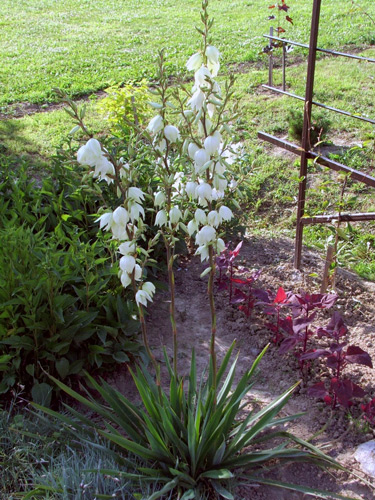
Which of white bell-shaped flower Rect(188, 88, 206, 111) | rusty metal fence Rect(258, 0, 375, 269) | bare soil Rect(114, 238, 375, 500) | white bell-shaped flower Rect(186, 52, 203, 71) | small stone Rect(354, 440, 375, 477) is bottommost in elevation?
bare soil Rect(114, 238, 375, 500)

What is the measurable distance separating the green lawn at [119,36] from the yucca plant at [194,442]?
258 inches

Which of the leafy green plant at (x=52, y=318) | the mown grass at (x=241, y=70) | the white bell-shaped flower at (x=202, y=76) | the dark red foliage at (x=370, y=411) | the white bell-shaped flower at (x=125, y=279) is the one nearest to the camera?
the white bell-shaped flower at (x=202, y=76)

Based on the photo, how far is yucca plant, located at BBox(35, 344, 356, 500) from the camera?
2.30 m

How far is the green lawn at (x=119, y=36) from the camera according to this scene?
918cm

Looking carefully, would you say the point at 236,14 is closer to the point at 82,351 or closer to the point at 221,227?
the point at 221,227

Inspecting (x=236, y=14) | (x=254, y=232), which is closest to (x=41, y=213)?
(x=254, y=232)

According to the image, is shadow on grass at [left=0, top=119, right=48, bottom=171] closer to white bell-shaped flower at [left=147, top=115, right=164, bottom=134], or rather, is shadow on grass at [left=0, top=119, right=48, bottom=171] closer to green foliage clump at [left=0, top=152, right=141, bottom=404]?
green foliage clump at [left=0, top=152, right=141, bottom=404]

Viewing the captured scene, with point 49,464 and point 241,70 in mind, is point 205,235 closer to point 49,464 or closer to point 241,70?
point 49,464

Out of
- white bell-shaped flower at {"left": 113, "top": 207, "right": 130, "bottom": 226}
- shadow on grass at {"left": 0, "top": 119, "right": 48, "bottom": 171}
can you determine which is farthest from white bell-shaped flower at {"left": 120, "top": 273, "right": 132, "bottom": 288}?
shadow on grass at {"left": 0, "top": 119, "right": 48, "bottom": 171}

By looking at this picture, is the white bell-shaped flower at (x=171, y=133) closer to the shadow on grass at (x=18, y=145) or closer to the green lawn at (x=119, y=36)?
the shadow on grass at (x=18, y=145)

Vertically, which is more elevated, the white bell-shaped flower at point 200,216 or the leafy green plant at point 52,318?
the white bell-shaped flower at point 200,216

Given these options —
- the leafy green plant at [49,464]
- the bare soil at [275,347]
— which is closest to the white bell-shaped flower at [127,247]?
the leafy green plant at [49,464]

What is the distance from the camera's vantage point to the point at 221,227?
446cm

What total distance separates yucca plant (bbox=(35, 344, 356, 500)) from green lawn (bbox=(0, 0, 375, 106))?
6.55 m
